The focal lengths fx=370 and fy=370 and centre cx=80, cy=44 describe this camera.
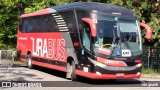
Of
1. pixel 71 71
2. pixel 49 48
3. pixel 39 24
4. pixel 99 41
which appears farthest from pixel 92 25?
pixel 39 24

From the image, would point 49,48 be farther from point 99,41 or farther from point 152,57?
point 152,57

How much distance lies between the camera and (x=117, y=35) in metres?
15.0

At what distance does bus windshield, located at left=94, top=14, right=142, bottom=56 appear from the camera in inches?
581

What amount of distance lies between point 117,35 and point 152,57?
28.0ft

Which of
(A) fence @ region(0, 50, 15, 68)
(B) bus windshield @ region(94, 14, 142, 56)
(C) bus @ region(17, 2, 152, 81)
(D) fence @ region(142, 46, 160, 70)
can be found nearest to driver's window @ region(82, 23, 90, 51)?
(C) bus @ region(17, 2, 152, 81)

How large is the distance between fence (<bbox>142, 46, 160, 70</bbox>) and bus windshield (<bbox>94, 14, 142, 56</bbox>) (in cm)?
740

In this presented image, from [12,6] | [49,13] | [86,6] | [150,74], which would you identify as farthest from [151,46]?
[12,6]

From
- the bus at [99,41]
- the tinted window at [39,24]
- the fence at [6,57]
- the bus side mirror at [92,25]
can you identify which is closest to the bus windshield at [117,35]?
the bus at [99,41]

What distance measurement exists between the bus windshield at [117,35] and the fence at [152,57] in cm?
740

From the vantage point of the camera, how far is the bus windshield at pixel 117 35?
14.8 m

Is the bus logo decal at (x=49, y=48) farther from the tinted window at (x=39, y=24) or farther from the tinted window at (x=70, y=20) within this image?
the tinted window at (x=70, y=20)

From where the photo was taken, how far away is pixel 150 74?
68.5 feet

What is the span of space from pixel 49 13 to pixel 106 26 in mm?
5295

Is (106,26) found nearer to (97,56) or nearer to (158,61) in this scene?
(97,56)
